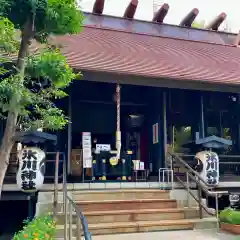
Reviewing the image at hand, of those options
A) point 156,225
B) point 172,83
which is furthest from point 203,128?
point 156,225

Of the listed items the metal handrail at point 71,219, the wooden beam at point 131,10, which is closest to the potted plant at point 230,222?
the metal handrail at point 71,219

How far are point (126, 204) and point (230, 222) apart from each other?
195 cm

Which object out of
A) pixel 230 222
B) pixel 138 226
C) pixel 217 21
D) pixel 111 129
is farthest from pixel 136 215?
pixel 217 21

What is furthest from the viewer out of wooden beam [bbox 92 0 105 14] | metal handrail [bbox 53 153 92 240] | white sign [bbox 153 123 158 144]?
wooden beam [bbox 92 0 105 14]

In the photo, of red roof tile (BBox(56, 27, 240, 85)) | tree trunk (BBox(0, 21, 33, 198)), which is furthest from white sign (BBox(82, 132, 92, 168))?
tree trunk (BBox(0, 21, 33, 198))

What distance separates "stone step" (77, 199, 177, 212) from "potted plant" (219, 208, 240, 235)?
1024mm

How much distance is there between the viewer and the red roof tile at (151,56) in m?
8.59

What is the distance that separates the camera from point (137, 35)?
12094 millimetres

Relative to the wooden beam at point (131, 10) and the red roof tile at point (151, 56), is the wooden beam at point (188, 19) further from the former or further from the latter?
the wooden beam at point (131, 10)

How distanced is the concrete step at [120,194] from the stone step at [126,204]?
0.29 meters

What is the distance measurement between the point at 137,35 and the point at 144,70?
383 cm

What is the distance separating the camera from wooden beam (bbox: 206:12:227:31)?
14180mm

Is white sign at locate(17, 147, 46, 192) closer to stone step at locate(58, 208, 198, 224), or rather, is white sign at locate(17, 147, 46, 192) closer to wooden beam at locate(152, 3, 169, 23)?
stone step at locate(58, 208, 198, 224)

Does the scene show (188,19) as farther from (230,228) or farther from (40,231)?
(40,231)
